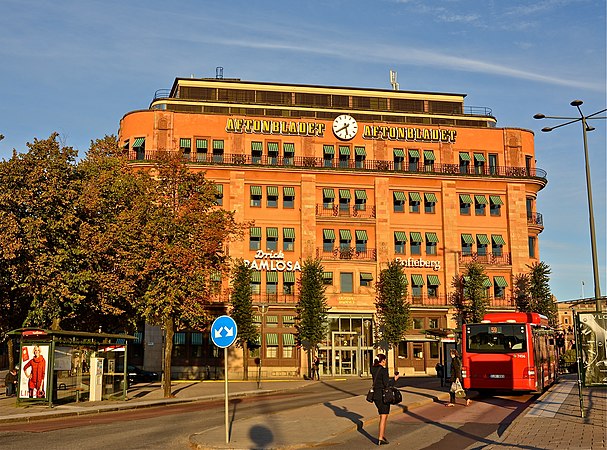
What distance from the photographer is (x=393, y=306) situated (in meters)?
60.6

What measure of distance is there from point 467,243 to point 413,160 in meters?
9.23

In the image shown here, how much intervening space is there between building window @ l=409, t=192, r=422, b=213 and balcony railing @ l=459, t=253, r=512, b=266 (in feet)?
19.4

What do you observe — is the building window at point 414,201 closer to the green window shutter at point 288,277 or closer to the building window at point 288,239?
the building window at point 288,239

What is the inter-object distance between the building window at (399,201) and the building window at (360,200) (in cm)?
284

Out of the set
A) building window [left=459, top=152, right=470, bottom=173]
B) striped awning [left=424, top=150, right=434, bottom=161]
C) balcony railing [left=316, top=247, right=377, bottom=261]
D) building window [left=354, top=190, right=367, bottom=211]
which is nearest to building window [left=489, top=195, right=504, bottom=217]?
building window [left=459, top=152, right=470, bottom=173]

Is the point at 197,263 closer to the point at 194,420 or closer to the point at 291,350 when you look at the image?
the point at 194,420

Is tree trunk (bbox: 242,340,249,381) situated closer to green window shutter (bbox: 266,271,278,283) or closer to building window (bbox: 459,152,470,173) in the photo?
green window shutter (bbox: 266,271,278,283)

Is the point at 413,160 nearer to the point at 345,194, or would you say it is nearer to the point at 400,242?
the point at 345,194

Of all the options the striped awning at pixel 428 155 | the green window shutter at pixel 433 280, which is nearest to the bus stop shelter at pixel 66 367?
the green window shutter at pixel 433 280

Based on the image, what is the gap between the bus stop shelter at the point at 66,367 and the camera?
27047 mm

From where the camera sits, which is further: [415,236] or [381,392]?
[415,236]

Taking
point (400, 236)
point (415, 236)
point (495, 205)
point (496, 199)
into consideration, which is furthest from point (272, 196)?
point (495, 205)

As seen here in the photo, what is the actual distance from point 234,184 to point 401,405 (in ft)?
135

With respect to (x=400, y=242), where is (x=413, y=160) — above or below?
above
